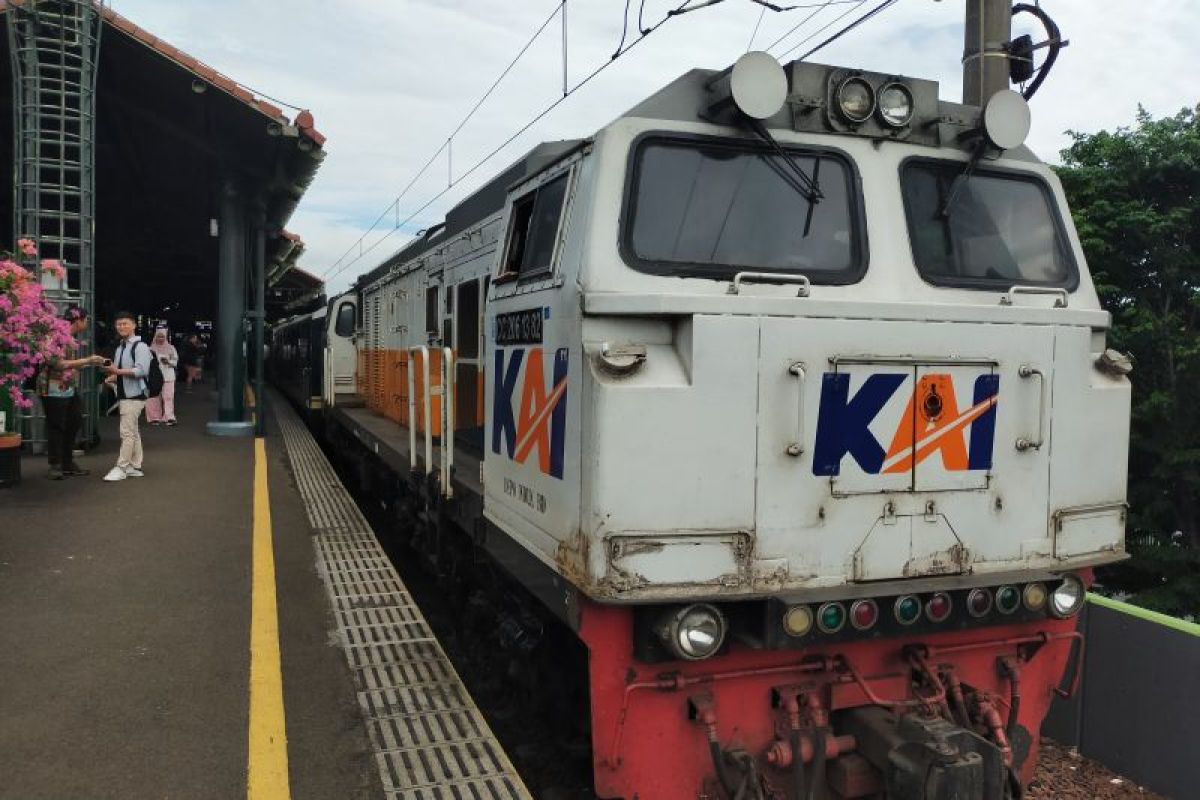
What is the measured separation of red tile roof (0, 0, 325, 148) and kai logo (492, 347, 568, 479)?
9453 millimetres

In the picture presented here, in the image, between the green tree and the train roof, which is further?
the green tree

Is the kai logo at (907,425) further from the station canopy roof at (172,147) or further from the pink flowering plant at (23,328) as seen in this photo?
the station canopy roof at (172,147)

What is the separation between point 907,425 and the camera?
315 cm

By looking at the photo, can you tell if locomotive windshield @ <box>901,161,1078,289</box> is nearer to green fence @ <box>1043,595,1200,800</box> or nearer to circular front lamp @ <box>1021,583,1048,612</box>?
circular front lamp @ <box>1021,583,1048,612</box>

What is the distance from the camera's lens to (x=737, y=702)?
3141mm

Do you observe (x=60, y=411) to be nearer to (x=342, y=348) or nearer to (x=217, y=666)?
(x=342, y=348)

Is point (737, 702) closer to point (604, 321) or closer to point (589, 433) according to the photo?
point (589, 433)

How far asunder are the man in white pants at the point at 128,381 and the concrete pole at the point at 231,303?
4.54 metres

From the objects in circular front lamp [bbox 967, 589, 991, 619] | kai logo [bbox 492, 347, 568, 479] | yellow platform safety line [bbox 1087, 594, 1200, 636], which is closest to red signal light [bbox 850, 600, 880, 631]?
circular front lamp [bbox 967, 589, 991, 619]

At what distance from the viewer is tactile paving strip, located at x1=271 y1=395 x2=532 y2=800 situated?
11.4 ft

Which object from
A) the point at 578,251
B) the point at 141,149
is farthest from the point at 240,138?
the point at 578,251

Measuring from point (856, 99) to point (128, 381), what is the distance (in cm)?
811

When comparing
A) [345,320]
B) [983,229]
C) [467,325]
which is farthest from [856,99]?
[345,320]

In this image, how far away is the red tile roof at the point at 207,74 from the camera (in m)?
11.2
